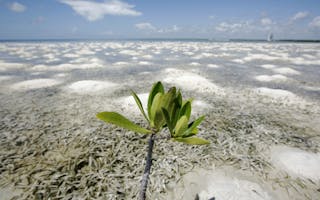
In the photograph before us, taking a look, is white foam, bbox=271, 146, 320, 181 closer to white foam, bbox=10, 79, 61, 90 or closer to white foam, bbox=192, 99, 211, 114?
white foam, bbox=192, 99, 211, 114

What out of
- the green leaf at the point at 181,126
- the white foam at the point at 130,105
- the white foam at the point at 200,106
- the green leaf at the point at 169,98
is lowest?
the white foam at the point at 200,106

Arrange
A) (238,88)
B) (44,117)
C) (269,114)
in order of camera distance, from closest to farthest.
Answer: (44,117), (269,114), (238,88)

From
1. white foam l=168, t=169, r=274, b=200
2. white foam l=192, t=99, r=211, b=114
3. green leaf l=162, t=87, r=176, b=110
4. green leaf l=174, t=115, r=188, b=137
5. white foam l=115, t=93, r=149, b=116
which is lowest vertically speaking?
white foam l=168, t=169, r=274, b=200

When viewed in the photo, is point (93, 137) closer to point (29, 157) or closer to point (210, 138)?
point (29, 157)

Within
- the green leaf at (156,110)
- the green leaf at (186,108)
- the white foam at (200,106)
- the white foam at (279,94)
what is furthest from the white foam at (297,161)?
the white foam at (279,94)

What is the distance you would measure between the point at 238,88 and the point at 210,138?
4.65m

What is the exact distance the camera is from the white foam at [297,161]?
266 centimetres

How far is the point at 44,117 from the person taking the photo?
432 centimetres

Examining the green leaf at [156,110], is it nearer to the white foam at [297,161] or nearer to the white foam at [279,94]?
the white foam at [297,161]

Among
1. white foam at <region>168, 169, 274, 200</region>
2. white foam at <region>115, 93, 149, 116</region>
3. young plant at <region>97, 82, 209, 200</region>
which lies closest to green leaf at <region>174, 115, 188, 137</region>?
young plant at <region>97, 82, 209, 200</region>

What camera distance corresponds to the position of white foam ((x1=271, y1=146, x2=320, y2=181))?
2.66m

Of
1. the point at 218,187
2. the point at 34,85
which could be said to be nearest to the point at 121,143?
the point at 218,187

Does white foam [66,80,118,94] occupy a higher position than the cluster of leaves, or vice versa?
the cluster of leaves

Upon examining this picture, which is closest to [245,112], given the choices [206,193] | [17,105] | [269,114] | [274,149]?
[269,114]
